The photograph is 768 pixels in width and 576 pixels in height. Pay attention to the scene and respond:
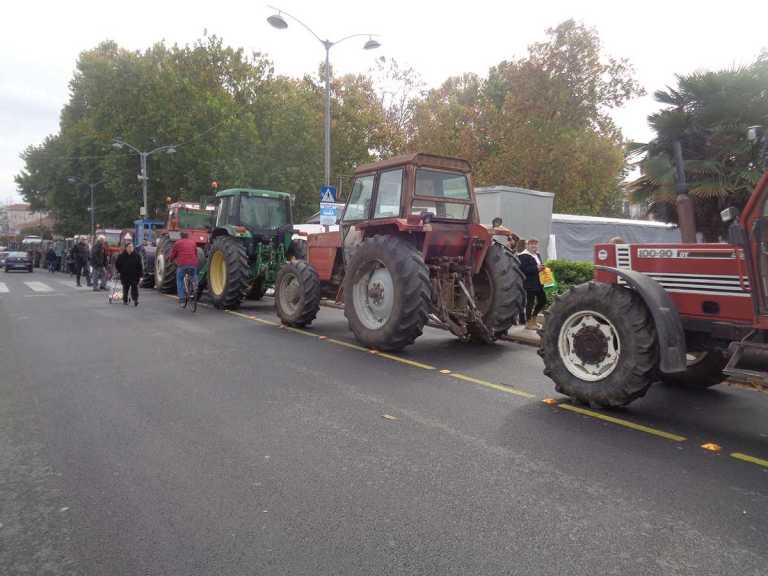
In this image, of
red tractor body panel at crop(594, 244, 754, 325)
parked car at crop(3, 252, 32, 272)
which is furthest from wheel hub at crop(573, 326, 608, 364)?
parked car at crop(3, 252, 32, 272)

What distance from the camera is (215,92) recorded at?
3559cm

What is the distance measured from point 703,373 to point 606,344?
1.40m

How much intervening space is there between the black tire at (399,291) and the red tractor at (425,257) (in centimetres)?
1

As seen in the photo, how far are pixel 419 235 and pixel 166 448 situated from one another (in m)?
5.13

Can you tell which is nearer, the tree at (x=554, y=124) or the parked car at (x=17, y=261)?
the tree at (x=554, y=124)

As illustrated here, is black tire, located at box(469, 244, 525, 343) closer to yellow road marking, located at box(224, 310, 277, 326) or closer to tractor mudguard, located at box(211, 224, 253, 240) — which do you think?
yellow road marking, located at box(224, 310, 277, 326)

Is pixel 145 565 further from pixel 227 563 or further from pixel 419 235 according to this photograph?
pixel 419 235

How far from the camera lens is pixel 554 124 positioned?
76.6ft

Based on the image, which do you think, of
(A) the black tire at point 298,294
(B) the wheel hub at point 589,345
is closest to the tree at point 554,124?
(A) the black tire at point 298,294

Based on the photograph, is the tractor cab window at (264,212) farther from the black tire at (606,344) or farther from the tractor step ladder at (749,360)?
the tractor step ladder at (749,360)

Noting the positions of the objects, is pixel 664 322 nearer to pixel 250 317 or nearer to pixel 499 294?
pixel 499 294

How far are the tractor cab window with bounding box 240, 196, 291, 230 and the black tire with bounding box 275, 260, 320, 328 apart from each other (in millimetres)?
3443

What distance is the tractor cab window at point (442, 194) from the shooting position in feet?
28.8

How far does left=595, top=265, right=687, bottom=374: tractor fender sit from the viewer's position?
4996 millimetres
